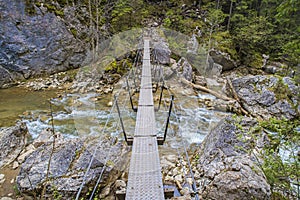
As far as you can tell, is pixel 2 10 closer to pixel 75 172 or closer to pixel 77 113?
pixel 77 113

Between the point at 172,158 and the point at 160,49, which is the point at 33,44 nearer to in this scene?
the point at 160,49

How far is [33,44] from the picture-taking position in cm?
574

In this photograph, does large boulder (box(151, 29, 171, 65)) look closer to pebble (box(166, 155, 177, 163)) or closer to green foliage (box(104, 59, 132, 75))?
green foliage (box(104, 59, 132, 75))

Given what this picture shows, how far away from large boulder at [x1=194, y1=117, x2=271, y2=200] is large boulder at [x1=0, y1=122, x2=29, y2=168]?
2.59m

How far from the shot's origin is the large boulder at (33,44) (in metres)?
5.27

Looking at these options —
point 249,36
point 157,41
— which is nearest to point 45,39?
point 157,41

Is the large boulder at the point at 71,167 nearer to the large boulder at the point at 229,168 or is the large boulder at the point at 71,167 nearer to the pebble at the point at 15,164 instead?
the pebble at the point at 15,164

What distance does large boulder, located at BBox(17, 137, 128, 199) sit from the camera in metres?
1.89

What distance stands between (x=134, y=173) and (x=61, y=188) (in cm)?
85

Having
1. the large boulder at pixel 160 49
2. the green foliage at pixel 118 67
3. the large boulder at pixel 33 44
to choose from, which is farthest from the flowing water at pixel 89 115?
the large boulder at pixel 160 49

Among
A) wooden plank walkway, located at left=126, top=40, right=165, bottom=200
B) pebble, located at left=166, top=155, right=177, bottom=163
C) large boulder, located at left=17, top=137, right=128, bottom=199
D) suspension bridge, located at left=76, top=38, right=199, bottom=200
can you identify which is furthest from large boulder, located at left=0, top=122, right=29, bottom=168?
pebble, located at left=166, top=155, right=177, bottom=163

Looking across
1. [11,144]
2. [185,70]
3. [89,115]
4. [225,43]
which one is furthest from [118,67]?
[225,43]

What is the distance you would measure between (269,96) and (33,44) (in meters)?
6.71

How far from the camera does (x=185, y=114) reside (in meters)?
4.34
